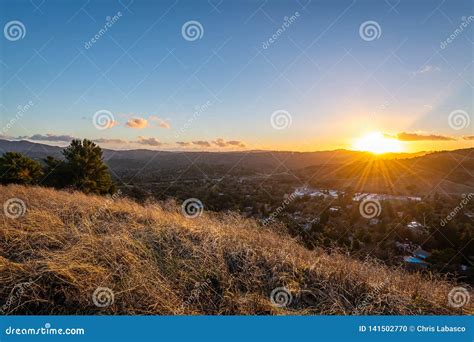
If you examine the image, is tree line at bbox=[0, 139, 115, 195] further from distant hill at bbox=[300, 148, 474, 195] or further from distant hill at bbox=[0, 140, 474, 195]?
distant hill at bbox=[300, 148, 474, 195]

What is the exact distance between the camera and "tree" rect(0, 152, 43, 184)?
595 inches

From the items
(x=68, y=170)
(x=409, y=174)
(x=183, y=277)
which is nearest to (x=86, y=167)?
(x=68, y=170)

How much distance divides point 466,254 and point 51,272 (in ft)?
37.1

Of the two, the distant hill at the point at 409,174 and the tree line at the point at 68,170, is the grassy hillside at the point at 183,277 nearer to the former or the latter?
the tree line at the point at 68,170

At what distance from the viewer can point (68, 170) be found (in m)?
16.2

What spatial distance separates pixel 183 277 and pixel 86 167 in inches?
608

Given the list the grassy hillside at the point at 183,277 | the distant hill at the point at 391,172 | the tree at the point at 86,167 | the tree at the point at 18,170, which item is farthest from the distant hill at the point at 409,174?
the tree at the point at 18,170

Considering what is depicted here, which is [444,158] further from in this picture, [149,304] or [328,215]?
[149,304]

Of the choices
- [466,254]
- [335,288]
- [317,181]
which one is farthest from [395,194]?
[335,288]

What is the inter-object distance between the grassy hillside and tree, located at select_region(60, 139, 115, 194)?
1211 cm

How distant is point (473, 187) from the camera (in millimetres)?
21625

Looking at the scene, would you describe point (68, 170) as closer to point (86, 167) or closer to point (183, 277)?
point (86, 167)

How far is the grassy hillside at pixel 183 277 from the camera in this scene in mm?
2914

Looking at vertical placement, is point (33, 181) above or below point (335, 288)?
below
